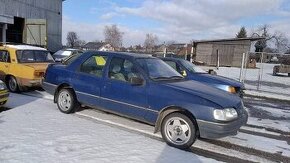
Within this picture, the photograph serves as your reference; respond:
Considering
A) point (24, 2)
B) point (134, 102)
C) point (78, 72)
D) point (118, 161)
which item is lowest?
point (118, 161)

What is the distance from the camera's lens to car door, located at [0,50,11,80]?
10.2 m

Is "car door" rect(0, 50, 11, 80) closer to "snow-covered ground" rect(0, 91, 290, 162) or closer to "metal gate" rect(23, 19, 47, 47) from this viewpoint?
"snow-covered ground" rect(0, 91, 290, 162)

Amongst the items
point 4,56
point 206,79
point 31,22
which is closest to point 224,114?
point 206,79

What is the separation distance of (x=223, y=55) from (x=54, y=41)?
21.4 meters

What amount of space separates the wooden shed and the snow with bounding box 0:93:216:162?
1336 inches

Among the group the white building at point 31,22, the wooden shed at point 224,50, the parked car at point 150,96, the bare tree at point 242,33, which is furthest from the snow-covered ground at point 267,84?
the bare tree at point 242,33

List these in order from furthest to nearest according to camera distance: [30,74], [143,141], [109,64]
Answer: [30,74]
[109,64]
[143,141]

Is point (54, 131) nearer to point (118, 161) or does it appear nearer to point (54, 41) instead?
point (118, 161)


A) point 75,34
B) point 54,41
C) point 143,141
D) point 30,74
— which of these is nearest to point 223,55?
point 54,41

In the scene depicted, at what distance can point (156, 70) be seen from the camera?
21.6ft

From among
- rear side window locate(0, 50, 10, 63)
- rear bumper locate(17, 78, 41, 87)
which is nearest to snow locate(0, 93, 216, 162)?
rear bumper locate(17, 78, 41, 87)

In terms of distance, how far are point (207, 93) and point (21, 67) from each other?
6.45 m

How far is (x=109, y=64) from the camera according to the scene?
269 inches

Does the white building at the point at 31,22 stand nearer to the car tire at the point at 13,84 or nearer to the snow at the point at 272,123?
the car tire at the point at 13,84
